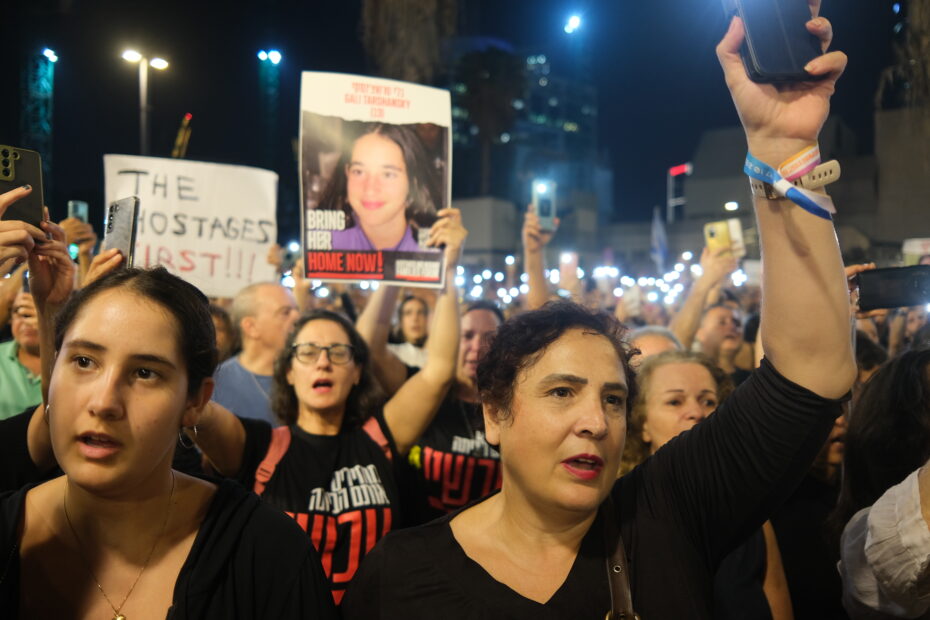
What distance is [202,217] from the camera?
231 inches

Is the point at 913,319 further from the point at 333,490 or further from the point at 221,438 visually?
the point at 221,438

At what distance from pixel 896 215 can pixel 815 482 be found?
27.2 m

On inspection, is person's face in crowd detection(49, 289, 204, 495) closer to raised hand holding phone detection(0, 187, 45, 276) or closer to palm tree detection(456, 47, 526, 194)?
raised hand holding phone detection(0, 187, 45, 276)

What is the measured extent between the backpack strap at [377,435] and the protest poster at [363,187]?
1.00m

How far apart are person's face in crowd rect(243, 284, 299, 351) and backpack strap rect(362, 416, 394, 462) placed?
131 centimetres

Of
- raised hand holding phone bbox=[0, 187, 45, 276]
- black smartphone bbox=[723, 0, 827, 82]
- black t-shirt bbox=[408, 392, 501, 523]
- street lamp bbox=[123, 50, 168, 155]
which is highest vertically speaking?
street lamp bbox=[123, 50, 168, 155]

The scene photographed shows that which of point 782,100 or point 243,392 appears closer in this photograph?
point 782,100

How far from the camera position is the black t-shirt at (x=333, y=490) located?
312 cm

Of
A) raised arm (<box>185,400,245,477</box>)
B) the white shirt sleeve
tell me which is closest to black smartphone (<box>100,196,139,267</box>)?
raised arm (<box>185,400,245,477</box>)

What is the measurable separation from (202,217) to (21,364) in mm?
1863

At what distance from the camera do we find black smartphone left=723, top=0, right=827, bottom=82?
154 cm

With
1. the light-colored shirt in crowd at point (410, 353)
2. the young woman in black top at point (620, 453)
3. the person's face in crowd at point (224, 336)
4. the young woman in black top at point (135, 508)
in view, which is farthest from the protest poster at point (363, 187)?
A: the young woman in black top at point (135, 508)

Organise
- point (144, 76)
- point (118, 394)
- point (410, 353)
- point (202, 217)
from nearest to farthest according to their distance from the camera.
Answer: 1. point (118, 394)
2. point (202, 217)
3. point (410, 353)
4. point (144, 76)

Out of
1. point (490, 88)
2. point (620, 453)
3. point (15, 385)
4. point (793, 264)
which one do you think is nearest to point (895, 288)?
point (793, 264)
